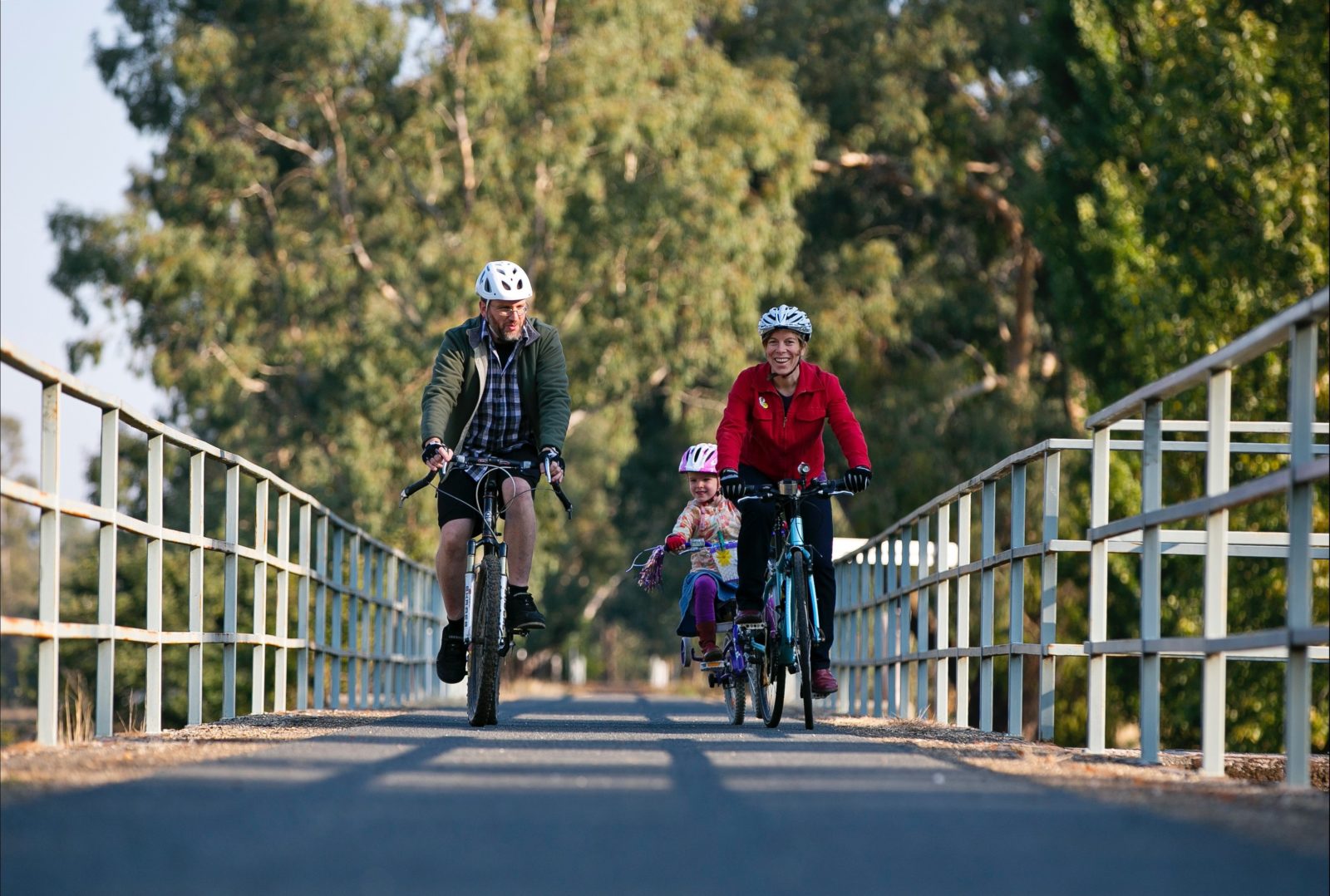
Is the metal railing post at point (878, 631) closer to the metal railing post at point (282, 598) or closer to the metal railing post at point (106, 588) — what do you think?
the metal railing post at point (282, 598)

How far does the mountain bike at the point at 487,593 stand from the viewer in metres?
9.53

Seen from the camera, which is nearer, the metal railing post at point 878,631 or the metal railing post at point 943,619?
the metal railing post at point 943,619

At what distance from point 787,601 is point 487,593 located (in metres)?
1.41

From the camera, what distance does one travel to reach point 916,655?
535 inches

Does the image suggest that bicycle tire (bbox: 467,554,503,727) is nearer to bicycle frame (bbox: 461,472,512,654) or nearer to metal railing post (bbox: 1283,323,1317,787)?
bicycle frame (bbox: 461,472,512,654)

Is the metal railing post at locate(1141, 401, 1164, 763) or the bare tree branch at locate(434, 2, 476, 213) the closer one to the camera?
the metal railing post at locate(1141, 401, 1164, 763)

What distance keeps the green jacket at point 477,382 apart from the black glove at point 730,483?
770 millimetres

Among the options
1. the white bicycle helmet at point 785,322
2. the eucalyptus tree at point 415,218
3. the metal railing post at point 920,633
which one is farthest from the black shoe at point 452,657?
the eucalyptus tree at point 415,218

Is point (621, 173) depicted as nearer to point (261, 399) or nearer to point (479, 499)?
point (261, 399)

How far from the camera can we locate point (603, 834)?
5.21 m

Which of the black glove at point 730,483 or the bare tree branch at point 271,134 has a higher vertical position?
the bare tree branch at point 271,134

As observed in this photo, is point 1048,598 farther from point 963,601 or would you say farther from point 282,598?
point 282,598

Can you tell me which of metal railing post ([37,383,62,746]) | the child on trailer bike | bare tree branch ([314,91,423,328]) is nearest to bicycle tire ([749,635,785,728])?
the child on trailer bike

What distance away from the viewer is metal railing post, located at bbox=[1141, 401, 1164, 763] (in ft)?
26.7
